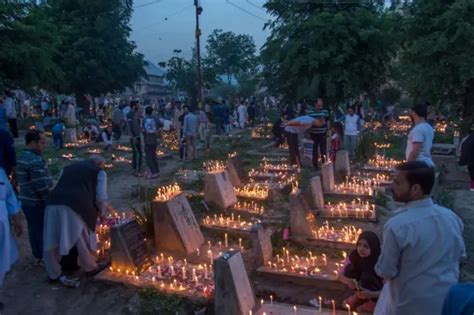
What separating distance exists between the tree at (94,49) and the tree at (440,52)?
2365 cm

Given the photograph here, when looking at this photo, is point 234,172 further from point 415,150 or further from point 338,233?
point 415,150

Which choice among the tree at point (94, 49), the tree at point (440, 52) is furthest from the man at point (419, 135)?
the tree at point (94, 49)

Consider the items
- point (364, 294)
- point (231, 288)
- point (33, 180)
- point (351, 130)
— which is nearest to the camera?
point (231, 288)

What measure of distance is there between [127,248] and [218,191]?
3655 mm

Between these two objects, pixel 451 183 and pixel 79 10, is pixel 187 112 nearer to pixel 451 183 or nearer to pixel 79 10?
pixel 451 183

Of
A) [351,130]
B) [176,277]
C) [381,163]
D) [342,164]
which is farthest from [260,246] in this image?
[351,130]

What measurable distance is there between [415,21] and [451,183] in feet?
17.6

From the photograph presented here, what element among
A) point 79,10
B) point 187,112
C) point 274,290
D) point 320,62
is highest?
point 79,10

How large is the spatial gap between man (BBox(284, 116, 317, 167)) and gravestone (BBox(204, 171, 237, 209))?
3.97 m

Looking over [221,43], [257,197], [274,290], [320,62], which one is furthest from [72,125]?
[221,43]

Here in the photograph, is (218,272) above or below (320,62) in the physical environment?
below

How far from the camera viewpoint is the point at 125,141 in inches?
954

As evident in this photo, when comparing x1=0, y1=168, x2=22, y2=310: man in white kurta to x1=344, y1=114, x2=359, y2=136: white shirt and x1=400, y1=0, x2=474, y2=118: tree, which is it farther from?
x1=400, y1=0, x2=474, y2=118: tree

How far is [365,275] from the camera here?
5227 millimetres
